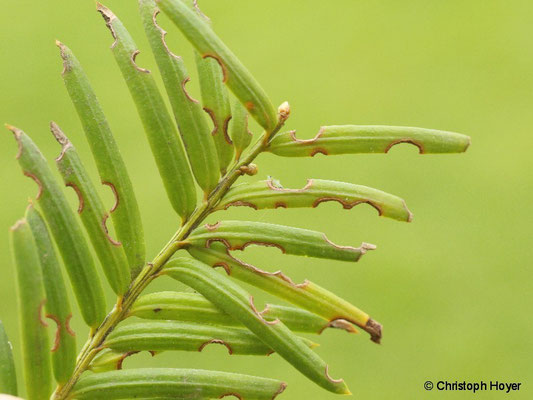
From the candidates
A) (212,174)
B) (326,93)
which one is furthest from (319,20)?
(212,174)

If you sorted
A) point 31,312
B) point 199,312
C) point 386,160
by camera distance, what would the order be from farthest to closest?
point 386,160 < point 199,312 < point 31,312

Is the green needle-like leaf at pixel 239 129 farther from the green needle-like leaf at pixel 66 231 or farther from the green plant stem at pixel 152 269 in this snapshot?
the green needle-like leaf at pixel 66 231

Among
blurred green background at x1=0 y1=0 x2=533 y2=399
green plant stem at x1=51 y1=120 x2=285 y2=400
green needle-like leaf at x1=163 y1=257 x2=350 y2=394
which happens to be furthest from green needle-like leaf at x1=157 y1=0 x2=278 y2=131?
blurred green background at x1=0 y1=0 x2=533 y2=399

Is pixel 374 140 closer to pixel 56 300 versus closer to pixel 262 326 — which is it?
pixel 262 326

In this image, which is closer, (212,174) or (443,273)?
(212,174)

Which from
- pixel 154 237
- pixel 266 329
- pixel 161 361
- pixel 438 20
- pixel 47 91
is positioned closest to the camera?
pixel 266 329

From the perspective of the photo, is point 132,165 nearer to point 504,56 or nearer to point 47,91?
point 47,91

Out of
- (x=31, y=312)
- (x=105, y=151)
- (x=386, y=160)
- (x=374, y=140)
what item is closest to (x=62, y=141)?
(x=105, y=151)
